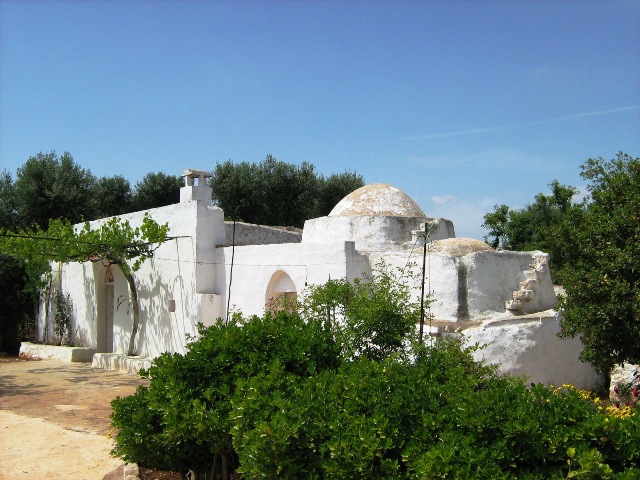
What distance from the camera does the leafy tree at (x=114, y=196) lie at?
2928cm

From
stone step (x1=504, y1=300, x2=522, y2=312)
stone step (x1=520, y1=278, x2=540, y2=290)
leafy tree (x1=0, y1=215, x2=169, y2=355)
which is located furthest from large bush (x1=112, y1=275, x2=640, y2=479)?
leafy tree (x1=0, y1=215, x2=169, y2=355)

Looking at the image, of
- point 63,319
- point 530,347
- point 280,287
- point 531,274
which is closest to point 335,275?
point 280,287

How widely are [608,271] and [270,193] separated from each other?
855 inches

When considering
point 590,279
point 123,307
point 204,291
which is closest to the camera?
point 590,279

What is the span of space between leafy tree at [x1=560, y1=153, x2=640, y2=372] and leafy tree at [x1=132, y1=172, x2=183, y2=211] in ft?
79.2

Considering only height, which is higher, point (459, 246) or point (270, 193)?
point (270, 193)

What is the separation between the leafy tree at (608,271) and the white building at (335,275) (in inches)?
93.0

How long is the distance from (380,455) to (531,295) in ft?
30.7

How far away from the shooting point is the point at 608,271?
870 centimetres

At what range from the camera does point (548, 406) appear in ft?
14.0

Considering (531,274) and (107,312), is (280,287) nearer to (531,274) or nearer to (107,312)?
(531,274)

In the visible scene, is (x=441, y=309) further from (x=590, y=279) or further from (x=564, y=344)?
(x=590, y=279)

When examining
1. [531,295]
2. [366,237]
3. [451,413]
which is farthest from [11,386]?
[451,413]

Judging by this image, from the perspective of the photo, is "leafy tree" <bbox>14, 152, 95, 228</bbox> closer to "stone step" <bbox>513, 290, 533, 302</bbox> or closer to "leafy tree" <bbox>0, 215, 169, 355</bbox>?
"leafy tree" <bbox>0, 215, 169, 355</bbox>
